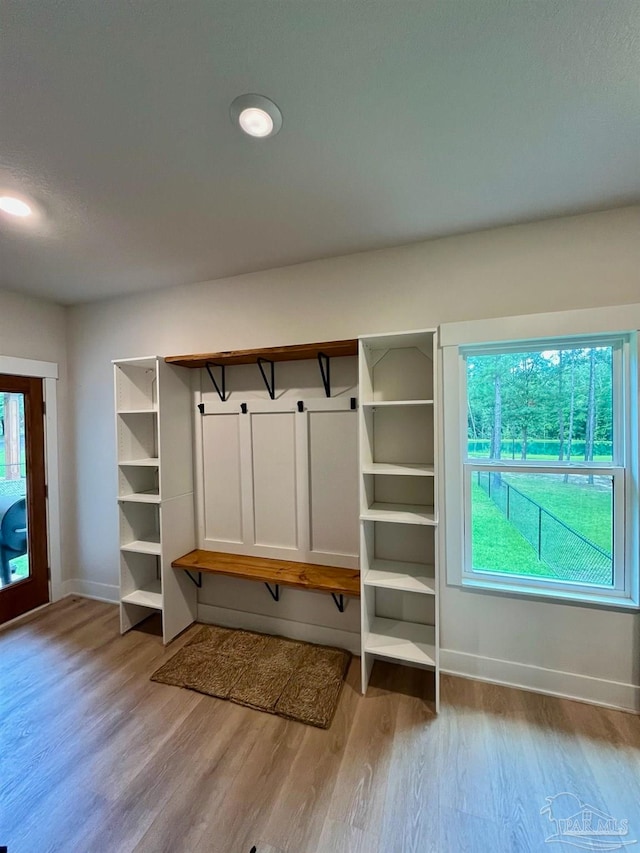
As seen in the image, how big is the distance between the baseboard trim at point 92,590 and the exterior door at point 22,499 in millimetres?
188

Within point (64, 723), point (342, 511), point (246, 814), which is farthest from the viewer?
point (342, 511)

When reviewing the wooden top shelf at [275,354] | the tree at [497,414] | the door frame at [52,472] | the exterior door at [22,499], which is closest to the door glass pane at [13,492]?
the exterior door at [22,499]

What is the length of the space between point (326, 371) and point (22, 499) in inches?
107

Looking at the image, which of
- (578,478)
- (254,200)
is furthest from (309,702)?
(254,200)

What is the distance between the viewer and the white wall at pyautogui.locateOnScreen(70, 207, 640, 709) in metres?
1.78

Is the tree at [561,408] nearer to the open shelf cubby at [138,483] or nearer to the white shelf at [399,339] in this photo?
the white shelf at [399,339]

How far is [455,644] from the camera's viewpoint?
2031 mm

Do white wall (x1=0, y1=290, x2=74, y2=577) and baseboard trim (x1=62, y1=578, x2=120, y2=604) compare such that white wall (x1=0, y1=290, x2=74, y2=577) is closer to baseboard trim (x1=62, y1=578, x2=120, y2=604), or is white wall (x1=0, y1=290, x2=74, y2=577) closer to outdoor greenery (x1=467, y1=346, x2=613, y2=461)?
baseboard trim (x1=62, y1=578, x2=120, y2=604)

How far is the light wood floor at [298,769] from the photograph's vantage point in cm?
127

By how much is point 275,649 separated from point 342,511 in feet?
3.29

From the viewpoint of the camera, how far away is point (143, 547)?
246 cm

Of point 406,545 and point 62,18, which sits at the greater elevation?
point 62,18

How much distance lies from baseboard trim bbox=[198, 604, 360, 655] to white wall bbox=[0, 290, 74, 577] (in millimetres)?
1577

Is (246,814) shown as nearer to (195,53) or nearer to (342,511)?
(342,511)
